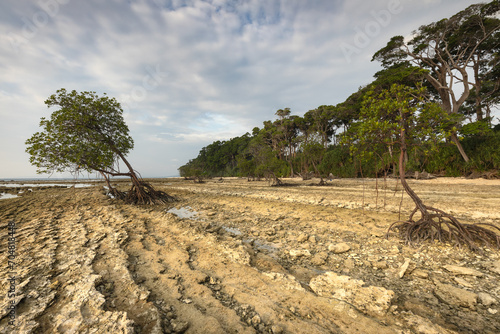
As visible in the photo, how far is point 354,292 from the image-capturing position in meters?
2.78

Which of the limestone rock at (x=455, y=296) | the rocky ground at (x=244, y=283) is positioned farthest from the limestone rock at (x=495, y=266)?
the limestone rock at (x=455, y=296)

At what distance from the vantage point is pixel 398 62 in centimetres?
2370

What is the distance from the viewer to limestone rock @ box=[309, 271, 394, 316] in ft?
8.14

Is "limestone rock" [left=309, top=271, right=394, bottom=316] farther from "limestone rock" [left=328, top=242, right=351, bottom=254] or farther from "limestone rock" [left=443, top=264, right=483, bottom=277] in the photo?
"limestone rock" [left=443, top=264, right=483, bottom=277]

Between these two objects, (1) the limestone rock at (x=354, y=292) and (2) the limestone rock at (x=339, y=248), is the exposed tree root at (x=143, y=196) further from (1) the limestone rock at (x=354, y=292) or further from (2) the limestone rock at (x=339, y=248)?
(1) the limestone rock at (x=354, y=292)

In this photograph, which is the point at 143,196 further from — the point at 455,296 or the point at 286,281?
the point at 455,296

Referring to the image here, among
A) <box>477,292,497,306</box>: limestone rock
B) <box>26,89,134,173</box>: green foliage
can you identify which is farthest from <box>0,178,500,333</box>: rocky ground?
<box>26,89,134,173</box>: green foliage

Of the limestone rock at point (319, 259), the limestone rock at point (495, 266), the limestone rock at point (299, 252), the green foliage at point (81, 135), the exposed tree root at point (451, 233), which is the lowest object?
the limestone rock at point (319, 259)

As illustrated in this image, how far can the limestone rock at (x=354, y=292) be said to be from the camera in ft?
8.14

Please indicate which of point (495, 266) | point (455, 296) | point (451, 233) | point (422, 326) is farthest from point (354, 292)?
point (451, 233)

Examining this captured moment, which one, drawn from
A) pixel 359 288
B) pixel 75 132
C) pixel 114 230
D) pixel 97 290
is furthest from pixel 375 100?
pixel 75 132

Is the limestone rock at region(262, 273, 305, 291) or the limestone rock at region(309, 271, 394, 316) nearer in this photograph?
the limestone rock at region(309, 271, 394, 316)

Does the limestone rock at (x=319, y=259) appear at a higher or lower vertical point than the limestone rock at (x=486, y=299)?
lower

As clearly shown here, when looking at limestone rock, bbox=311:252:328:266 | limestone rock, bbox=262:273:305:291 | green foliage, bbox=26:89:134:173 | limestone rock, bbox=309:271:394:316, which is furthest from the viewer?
green foliage, bbox=26:89:134:173
